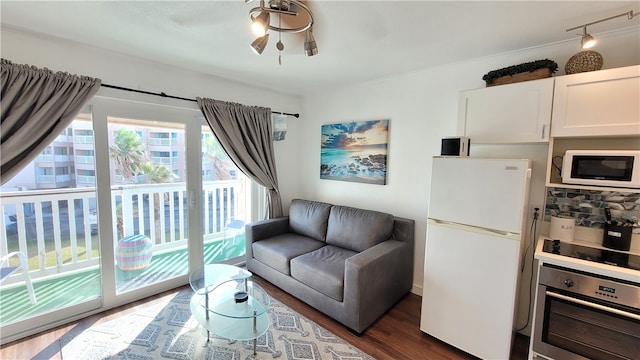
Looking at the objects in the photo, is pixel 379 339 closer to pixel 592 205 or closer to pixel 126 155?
pixel 592 205

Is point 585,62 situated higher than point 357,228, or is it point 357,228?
point 585,62

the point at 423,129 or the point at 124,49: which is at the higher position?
the point at 124,49

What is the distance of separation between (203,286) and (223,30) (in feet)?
6.74

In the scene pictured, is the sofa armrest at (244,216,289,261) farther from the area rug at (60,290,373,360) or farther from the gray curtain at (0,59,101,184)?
the gray curtain at (0,59,101,184)

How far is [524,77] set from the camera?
1.90 meters

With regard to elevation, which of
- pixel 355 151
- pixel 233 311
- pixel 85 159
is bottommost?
Result: pixel 233 311

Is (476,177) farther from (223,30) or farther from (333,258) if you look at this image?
(223,30)

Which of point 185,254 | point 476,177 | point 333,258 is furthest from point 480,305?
point 185,254

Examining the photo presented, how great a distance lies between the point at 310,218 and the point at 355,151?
103 centimetres

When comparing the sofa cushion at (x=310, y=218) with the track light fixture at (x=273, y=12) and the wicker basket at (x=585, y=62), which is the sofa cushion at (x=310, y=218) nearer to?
the track light fixture at (x=273, y=12)

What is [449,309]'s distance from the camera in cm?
203

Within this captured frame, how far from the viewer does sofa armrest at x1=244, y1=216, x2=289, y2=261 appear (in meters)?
3.21

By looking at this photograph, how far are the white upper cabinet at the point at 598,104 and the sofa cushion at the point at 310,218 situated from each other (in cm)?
230

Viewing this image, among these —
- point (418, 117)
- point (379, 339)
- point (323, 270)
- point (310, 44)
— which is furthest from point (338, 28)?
point (379, 339)
